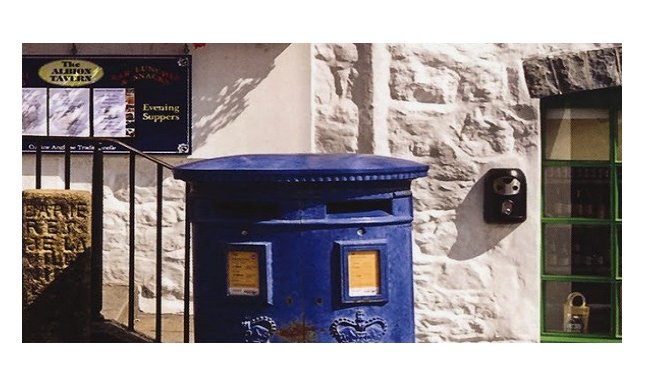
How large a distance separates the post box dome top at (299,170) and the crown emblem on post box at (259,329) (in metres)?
0.66

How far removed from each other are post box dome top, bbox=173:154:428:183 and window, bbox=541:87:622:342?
5.99 ft

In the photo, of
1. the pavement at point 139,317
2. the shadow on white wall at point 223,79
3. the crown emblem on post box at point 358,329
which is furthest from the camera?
the shadow on white wall at point 223,79

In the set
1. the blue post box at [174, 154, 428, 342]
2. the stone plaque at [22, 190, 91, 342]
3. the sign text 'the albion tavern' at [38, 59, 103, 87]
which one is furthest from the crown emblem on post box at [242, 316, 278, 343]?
the sign text 'the albion tavern' at [38, 59, 103, 87]

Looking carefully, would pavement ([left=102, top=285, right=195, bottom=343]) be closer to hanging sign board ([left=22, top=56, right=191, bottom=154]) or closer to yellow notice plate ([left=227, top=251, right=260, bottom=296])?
hanging sign board ([left=22, top=56, right=191, bottom=154])

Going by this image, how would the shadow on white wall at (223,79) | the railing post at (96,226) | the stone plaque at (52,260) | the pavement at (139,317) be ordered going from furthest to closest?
the shadow on white wall at (223,79) → the pavement at (139,317) → the railing post at (96,226) → the stone plaque at (52,260)

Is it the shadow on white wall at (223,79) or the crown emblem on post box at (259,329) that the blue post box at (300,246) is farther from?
the shadow on white wall at (223,79)

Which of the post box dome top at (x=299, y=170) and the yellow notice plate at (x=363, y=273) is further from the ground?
the post box dome top at (x=299, y=170)

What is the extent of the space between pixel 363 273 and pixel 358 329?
0.87ft

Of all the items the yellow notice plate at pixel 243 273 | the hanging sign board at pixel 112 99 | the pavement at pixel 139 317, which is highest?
the hanging sign board at pixel 112 99

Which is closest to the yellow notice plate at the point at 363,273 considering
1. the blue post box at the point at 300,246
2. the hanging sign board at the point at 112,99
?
the blue post box at the point at 300,246

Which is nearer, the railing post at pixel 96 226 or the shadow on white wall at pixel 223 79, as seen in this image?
the railing post at pixel 96 226

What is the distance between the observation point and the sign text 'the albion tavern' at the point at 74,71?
6.78 meters

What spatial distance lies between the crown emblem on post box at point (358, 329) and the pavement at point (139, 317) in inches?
58.4

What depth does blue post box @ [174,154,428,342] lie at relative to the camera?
4996 millimetres
